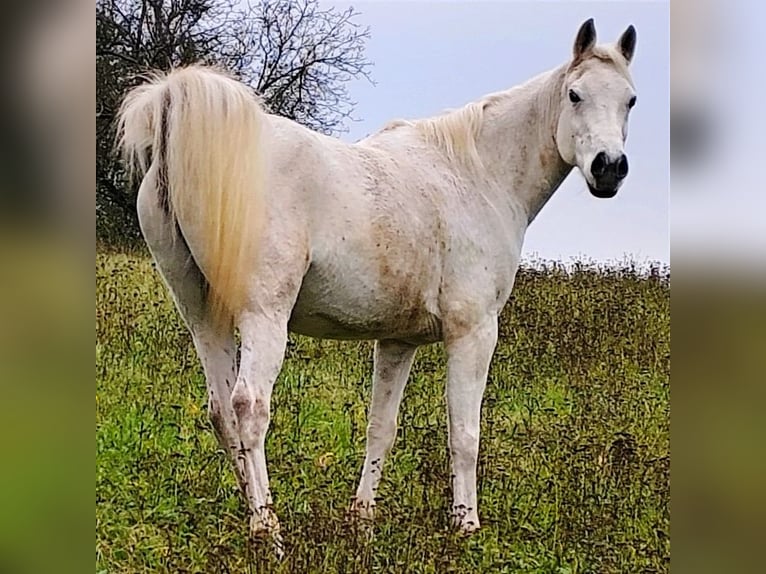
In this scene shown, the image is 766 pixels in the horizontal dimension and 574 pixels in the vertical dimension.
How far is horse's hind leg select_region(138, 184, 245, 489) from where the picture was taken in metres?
2.80

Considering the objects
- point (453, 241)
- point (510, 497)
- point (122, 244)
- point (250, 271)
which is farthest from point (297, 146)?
point (510, 497)

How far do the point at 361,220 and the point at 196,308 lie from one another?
649mm

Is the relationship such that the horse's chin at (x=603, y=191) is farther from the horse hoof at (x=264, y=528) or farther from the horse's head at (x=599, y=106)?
the horse hoof at (x=264, y=528)

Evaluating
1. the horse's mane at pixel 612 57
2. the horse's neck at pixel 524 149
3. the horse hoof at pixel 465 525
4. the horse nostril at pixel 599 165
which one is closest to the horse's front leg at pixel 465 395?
the horse hoof at pixel 465 525

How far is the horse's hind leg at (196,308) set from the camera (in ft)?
9.19

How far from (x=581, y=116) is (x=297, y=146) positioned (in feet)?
3.51

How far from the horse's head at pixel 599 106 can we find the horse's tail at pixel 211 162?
3.88 ft

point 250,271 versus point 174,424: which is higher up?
point 250,271

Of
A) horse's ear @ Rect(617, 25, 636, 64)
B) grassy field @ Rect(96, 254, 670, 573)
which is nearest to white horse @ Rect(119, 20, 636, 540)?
horse's ear @ Rect(617, 25, 636, 64)

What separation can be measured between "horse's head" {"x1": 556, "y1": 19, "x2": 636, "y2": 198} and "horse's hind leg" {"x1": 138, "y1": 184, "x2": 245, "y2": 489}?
143 centimetres

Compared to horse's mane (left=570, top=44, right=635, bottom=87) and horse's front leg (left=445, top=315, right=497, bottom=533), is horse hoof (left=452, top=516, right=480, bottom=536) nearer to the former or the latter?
horse's front leg (left=445, top=315, right=497, bottom=533)

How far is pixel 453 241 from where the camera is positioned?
3086 millimetres

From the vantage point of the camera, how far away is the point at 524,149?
3.30 m
